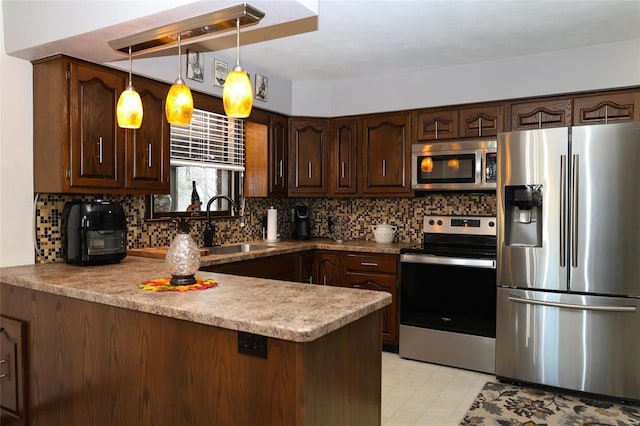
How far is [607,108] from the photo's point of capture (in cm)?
337

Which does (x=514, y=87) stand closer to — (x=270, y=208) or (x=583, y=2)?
(x=583, y=2)

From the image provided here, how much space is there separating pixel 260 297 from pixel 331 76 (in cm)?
292

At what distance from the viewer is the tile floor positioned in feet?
9.24

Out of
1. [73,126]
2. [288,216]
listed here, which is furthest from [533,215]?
[73,126]

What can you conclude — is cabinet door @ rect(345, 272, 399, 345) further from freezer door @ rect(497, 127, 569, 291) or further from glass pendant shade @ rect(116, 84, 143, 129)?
glass pendant shade @ rect(116, 84, 143, 129)

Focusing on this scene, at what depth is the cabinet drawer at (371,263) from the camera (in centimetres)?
394

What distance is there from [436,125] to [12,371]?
3.45m

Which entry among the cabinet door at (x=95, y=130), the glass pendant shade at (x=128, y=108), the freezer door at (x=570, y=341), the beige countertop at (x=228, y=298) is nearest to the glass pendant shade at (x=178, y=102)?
the glass pendant shade at (x=128, y=108)

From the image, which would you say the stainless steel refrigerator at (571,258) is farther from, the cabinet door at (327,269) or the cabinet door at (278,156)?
the cabinet door at (278,156)

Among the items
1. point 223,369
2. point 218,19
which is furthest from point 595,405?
point 218,19

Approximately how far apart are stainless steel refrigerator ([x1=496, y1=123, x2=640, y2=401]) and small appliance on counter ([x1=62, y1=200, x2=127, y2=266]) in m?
2.63

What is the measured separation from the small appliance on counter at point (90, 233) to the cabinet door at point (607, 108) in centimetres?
333

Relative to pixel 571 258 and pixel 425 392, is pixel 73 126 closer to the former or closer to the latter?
pixel 425 392

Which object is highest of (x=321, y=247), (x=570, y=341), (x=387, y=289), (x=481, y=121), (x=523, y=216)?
(x=481, y=121)
